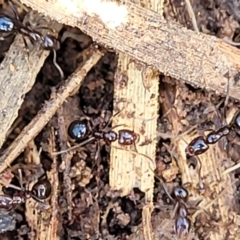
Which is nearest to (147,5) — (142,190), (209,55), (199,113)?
(209,55)

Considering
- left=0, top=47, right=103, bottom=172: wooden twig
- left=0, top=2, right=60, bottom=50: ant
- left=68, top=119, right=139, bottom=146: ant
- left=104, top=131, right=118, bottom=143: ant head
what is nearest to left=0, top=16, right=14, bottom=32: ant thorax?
left=0, top=2, right=60, bottom=50: ant

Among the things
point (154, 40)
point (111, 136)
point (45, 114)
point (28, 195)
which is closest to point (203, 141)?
point (111, 136)

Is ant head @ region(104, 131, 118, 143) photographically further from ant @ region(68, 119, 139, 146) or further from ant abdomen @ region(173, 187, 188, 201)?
ant abdomen @ region(173, 187, 188, 201)

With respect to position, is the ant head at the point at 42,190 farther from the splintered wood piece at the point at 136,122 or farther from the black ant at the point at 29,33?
the black ant at the point at 29,33

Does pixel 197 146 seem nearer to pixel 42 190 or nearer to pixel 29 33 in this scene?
pixel 42 190

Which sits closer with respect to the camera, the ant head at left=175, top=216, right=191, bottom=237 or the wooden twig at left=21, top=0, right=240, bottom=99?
the wooden twig at left=21, top=0, right=240, bottom=99

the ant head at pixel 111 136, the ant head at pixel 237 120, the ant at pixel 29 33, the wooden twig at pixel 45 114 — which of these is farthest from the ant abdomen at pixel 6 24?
the ant head at pixel 237 120

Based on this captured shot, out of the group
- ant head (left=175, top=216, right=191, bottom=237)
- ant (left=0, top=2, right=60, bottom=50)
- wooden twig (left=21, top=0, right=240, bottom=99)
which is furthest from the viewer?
ant head (left=175, top=216, right=191, bottom=237)
